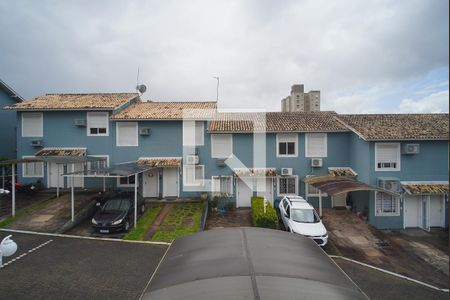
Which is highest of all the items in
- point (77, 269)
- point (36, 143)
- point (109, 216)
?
point (36, 143)

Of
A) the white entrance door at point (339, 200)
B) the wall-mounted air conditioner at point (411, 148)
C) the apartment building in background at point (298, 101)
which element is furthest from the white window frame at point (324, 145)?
the apartment building in background at point (298, 101)

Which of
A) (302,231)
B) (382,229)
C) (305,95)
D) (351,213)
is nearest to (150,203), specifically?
(302,231)

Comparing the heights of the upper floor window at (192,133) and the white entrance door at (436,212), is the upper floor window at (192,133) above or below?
above

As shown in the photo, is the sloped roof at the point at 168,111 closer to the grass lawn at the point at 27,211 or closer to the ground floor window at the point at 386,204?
the grass lawn at the point at 27,211

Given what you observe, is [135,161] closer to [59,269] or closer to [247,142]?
[247,142]

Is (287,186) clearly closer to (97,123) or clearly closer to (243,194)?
(243,194)

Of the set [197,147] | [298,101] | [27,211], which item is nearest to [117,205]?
[27,211]
